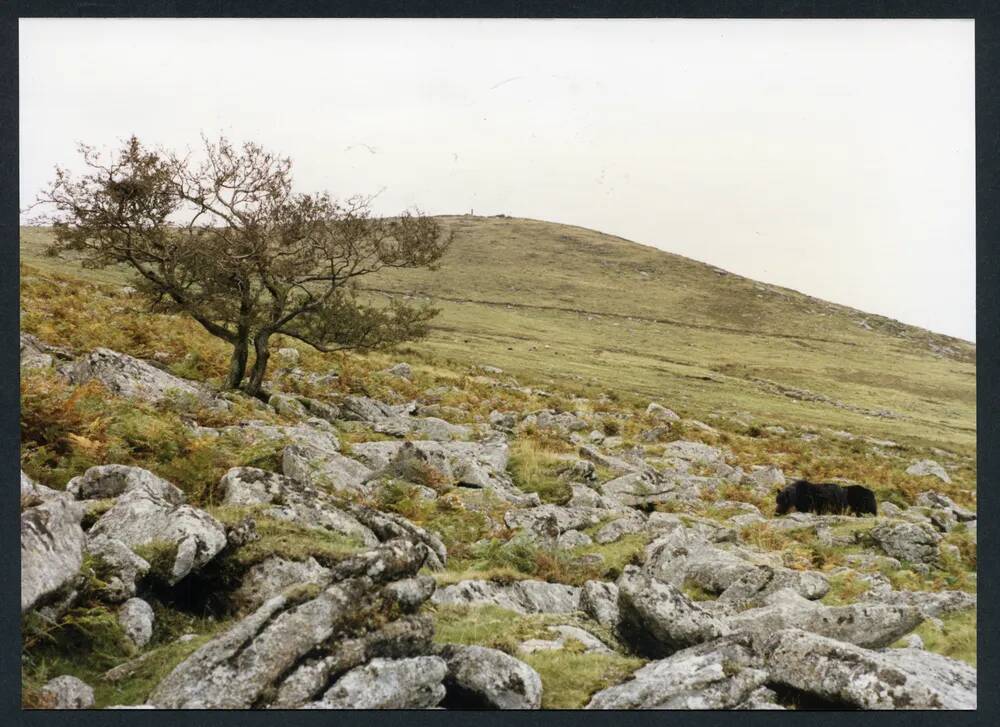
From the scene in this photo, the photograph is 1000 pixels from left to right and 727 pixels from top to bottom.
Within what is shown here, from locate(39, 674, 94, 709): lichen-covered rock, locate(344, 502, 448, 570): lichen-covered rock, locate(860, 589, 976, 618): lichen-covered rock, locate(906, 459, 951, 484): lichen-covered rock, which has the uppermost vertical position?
locate(906, 459, 951, 484): lichen-covered rock

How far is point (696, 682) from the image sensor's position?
8367mm

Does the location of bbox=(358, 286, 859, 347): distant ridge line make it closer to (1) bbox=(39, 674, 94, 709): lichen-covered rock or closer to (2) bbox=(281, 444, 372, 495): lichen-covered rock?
(2) bbox=(281, 444, 372, 495): lichen-covered rock

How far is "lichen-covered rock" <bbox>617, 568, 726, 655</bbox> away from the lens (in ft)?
29.7

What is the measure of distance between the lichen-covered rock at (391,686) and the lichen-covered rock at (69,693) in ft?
7.77

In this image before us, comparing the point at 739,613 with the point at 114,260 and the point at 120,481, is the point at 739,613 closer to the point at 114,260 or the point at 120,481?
the point at 120,481

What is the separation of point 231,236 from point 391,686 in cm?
1379

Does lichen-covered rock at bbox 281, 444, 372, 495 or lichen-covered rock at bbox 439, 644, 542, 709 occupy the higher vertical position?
lichen-covered rock at bbox 281, 444, 372, 495

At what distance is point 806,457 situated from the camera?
3188 centimetres

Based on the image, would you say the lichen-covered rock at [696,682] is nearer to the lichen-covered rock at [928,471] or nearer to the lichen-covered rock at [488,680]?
the lichen-covered rock at [488,680]

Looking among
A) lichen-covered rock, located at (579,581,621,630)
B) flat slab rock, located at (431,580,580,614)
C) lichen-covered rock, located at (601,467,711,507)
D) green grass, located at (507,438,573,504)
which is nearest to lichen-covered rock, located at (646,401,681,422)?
lichen-covered rock, located at (601,467,711,507)

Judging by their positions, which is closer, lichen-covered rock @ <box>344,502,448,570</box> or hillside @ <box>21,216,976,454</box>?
lichen-covered rock @ <box>344,502,448,570</box>

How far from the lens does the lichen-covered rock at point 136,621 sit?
808 centimetres

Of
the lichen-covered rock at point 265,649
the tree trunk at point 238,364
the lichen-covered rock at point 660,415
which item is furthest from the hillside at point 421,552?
the lichen-covered rock at point 660,415

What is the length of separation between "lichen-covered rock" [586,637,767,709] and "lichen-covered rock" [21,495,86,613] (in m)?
5.87
